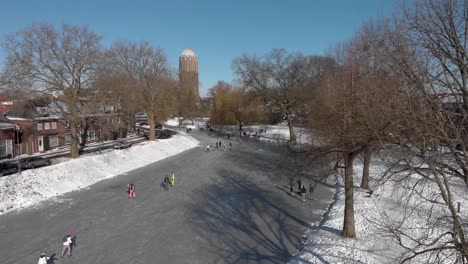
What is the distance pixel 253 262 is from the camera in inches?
472

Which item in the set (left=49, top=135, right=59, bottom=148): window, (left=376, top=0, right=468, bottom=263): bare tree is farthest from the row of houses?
(left=376, top=0, right=468, bottom=263): bare tree

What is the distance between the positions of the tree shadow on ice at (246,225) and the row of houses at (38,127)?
15187 mm

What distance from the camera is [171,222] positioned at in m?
16.1

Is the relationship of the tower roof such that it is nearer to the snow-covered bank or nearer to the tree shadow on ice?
the snow-covered bank

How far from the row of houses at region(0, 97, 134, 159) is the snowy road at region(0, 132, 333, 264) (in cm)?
862

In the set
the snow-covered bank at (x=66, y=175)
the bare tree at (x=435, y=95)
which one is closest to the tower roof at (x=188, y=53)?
the snow-covered bank at (x=66, y=175)

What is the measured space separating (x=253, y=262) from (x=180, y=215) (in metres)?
6.30

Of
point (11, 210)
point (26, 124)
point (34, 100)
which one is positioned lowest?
point (11, 210)

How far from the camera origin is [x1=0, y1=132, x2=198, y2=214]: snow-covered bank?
19.6 m

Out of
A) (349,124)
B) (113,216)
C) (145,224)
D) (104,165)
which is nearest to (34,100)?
(104,165)

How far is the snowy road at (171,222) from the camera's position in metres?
12.7

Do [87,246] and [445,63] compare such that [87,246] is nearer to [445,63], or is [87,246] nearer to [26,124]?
[445,63]

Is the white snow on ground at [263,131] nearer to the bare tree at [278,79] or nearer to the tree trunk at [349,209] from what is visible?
the bare tree at [278,79]

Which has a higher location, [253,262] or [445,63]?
[445,63]
